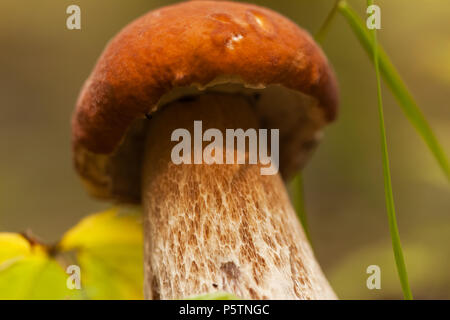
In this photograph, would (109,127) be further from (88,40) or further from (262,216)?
(88,40)

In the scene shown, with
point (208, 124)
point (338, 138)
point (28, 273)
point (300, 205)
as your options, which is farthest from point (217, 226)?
point (338, 138)

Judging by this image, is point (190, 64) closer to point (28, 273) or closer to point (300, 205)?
point (300, 205)

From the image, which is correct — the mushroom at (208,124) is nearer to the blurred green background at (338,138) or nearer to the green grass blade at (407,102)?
the green grass blade at (407,102)

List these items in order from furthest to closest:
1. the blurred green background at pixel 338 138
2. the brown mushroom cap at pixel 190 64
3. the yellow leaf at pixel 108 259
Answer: the blurred green background at pixel 338 138, the yellow leaf at pixel 108 259, the brown mushroom cap at pixel 190 64

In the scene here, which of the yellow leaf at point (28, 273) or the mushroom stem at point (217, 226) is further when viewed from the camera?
the yellow leaf at point (28, 273)

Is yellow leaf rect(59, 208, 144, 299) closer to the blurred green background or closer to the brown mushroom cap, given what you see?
the brown mushroom cap

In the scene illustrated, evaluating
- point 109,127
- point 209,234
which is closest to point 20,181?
point 109,127

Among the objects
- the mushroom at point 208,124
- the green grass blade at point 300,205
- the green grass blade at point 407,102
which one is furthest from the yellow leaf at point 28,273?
the green grass blade at point 407,102

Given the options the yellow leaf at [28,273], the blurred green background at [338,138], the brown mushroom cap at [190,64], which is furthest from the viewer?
the blurred green background at [338,138]
